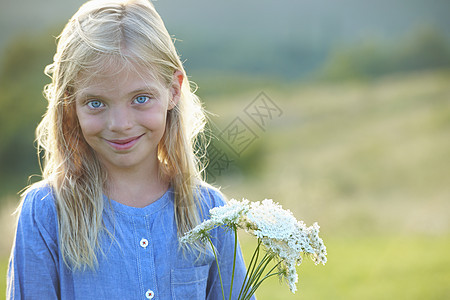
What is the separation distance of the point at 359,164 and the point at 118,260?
7.72 metres

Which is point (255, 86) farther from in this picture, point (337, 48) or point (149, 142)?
point (149, 142)

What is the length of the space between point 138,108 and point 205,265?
0.59 m

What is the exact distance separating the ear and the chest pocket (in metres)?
0.58

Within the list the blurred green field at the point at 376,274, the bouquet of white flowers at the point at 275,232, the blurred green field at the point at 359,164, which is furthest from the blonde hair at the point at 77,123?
the blurred green field at the point at 359,164

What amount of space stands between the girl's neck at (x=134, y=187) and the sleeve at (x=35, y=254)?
0.22m

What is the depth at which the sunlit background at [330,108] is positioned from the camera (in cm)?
753

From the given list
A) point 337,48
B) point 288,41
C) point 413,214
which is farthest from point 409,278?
point 337,48

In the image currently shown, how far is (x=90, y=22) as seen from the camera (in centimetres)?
153

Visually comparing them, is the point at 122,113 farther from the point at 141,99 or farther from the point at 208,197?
the point at 208,197

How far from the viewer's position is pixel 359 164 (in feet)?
28.5

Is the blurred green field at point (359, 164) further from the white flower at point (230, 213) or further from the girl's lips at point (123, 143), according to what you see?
the white flower at point (230, 213)

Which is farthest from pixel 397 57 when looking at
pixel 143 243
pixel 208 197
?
pixel 143 243

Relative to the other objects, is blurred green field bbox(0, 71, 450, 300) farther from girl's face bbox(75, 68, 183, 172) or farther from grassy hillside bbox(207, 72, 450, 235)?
girl's face bbox(75, 68, 183, 172)

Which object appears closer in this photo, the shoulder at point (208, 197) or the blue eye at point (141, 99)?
the blue eye at point (141, 99)
